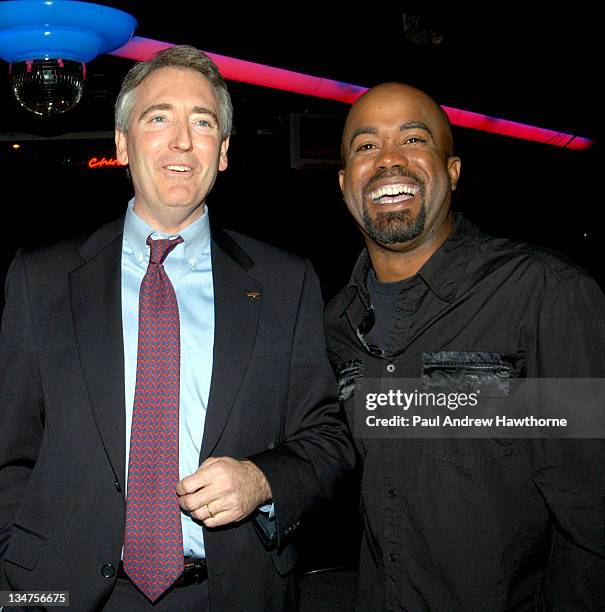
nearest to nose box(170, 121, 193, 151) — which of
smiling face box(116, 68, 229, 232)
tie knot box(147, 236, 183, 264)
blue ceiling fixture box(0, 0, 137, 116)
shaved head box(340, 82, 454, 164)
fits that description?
smiling face box(116, 68, 229, 232)

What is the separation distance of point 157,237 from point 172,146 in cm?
27

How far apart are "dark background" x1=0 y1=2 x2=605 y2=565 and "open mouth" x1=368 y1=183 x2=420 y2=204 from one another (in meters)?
1.63

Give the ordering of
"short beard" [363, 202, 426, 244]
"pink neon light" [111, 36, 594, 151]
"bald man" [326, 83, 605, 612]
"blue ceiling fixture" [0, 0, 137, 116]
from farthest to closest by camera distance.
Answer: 1. "pink neon light" [111, 36, 594, 151]
2. "blue ceiling fixture" [0, 0, 137, 116]
3. "short beard" [363, 202, 426, 244]
4. "bald man" [326, 83, 605, 612]

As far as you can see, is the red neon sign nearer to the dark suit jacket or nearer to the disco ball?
the disco ball

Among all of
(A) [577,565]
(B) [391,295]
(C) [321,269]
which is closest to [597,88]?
(C) [321,269]

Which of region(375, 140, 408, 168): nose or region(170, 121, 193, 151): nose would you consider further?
region(375, 140, 408, 168): nose

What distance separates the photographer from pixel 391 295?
211 cm

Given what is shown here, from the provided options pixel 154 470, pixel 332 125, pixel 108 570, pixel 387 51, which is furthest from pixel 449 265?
pixel 332 125

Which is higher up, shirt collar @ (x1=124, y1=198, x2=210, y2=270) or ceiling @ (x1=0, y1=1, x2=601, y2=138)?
ceiling @ (x1=0, y1=1, x2=601, y2=138)

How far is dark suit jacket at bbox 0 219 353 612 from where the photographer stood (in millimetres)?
1577

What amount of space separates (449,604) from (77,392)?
1141 mm

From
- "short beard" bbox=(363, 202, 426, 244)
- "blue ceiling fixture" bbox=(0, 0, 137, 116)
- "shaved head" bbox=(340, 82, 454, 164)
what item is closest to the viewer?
"short beard" bbox=(363, 202, 426, 244)

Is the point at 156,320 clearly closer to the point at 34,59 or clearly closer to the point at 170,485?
the point at 170,485

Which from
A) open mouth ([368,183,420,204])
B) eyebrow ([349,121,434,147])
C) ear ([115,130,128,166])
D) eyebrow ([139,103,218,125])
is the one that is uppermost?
eyebrow ([349,121,434,147])
